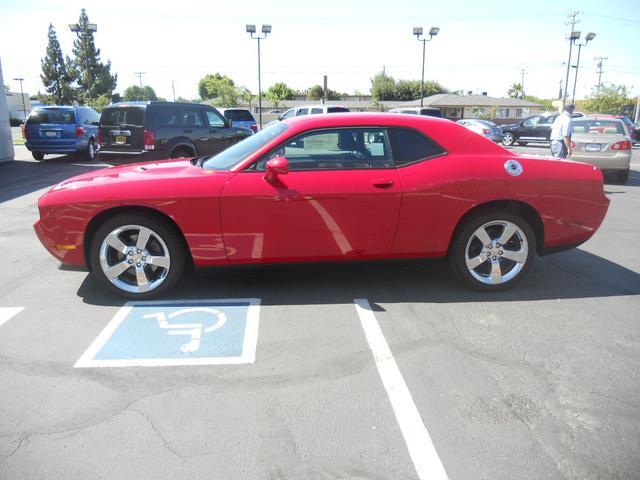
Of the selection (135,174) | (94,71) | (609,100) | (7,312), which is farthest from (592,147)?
(94,71)

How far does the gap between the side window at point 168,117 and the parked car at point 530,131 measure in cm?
1861

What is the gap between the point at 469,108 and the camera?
2928 inches

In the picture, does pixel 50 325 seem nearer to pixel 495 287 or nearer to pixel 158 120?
pixel 495 287

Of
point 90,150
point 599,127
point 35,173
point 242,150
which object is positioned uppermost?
point 599,127

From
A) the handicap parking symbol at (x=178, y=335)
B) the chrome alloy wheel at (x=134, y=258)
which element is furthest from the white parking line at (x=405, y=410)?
the chrome alloy wheel at (x=134, y=258)

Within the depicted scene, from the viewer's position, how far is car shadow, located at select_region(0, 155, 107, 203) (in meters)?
10.5

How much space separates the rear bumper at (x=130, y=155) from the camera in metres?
11.2

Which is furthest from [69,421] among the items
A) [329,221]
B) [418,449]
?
[329,221]

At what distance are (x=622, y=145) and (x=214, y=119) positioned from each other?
31.5 ft

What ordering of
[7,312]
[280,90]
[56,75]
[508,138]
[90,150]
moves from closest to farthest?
1. [7,312]
2. [90,150]
3. [508,138]
4. [56,75]
5. [280,90]

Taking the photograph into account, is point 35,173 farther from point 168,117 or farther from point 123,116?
point 168,117

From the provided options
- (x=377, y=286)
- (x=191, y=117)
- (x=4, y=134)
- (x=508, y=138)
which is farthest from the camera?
(x=508, y=138)

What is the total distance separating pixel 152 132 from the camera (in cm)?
1111

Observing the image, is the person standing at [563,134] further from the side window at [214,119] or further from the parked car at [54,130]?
the parked car at [54,130]
